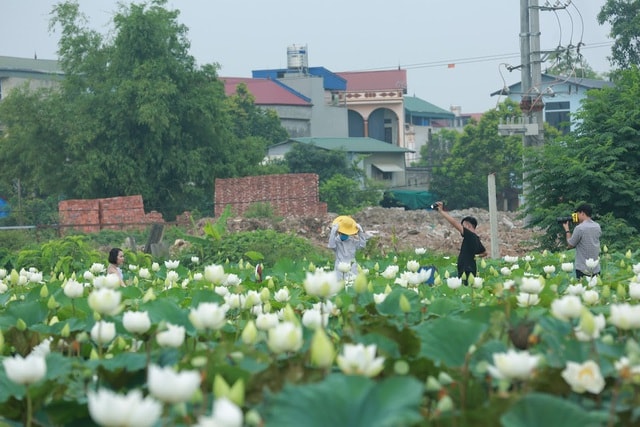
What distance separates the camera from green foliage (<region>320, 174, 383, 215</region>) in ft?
147

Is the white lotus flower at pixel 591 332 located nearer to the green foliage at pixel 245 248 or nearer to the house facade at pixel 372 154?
the green foliage at pixel 245 248

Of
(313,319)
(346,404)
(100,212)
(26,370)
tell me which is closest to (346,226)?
(313,319)

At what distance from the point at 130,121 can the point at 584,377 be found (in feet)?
114

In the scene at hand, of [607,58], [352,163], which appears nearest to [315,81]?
[352,163]

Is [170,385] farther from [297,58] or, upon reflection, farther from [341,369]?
[297,58]

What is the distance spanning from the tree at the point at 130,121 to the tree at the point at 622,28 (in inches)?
638

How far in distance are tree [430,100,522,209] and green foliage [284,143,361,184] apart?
4627 millimetres

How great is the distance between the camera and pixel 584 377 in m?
2.58

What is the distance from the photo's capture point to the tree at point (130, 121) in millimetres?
36000

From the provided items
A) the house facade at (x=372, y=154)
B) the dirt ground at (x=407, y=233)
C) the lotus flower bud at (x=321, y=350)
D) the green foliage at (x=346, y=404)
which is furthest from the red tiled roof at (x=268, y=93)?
the green foliage at (x=346, y=404)

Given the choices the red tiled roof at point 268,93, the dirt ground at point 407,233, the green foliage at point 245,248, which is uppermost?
the red tiled roof at point 268,93

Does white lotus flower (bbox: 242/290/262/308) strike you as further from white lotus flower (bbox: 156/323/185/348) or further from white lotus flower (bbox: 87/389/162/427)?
white lotus flower (bbox: 87/389/162/427)

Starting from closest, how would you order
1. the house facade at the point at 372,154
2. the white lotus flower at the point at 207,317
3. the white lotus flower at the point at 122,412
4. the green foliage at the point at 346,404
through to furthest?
the white lotus flower at the point at 122,412 < the green foliage at the point at 346,404 < the white lotus flower at the point at 207,317 < the house facade at the point at 372,154

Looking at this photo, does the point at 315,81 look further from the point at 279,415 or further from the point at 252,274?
the point at 279,415
